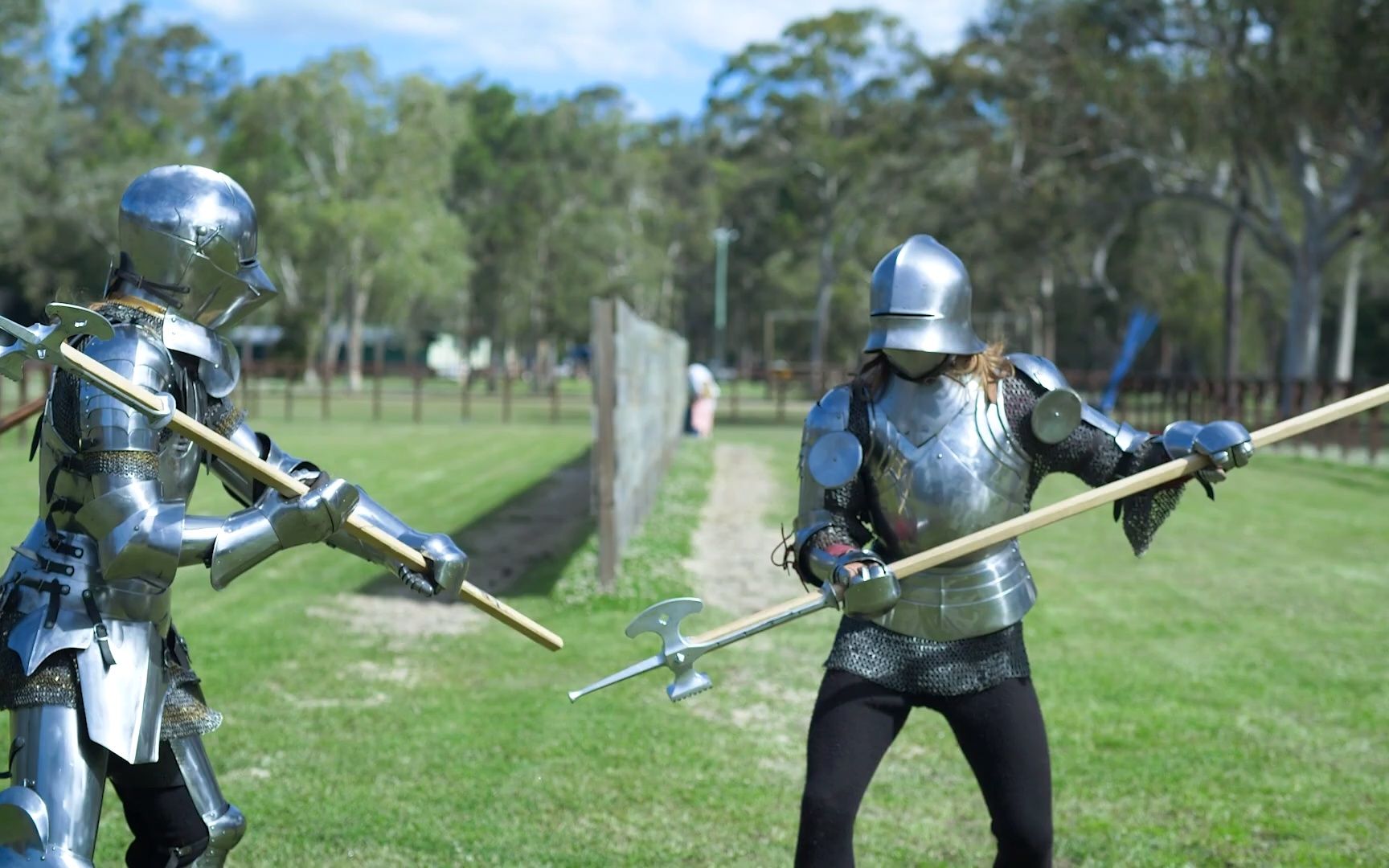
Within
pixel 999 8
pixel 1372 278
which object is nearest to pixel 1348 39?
pixel 999 8

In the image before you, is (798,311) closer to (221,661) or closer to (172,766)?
(221,661)

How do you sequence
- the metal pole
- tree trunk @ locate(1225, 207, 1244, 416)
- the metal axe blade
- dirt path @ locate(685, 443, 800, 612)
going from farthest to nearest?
the metal pole, tree trunk @ locate(1225, 207, 1244, 416), dirt path @ locate(685, 443, 800, 612), the metal axe blade

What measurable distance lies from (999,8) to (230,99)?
1326 inches

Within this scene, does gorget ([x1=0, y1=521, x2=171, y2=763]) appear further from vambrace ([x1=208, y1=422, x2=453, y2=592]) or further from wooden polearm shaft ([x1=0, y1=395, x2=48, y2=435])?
wooden polearm shaft ([x1=0, y1=395, x2=48, y2=435])

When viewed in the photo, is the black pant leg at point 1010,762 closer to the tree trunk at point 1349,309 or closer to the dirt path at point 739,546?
the dirt path at point 739,546

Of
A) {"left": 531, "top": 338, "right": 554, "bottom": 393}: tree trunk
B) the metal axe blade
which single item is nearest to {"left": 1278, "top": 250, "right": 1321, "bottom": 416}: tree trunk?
the metal axe blade

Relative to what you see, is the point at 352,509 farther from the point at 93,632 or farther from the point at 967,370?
the point at 967,370

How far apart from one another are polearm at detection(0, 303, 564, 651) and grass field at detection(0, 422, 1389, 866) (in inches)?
73.8

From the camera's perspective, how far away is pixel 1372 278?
52969mm

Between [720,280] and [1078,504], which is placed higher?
[720,280]

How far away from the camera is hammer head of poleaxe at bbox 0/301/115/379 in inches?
119

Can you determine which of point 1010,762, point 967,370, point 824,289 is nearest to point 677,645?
point 1010,762

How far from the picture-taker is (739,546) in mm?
12578

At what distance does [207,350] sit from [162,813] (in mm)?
1109
